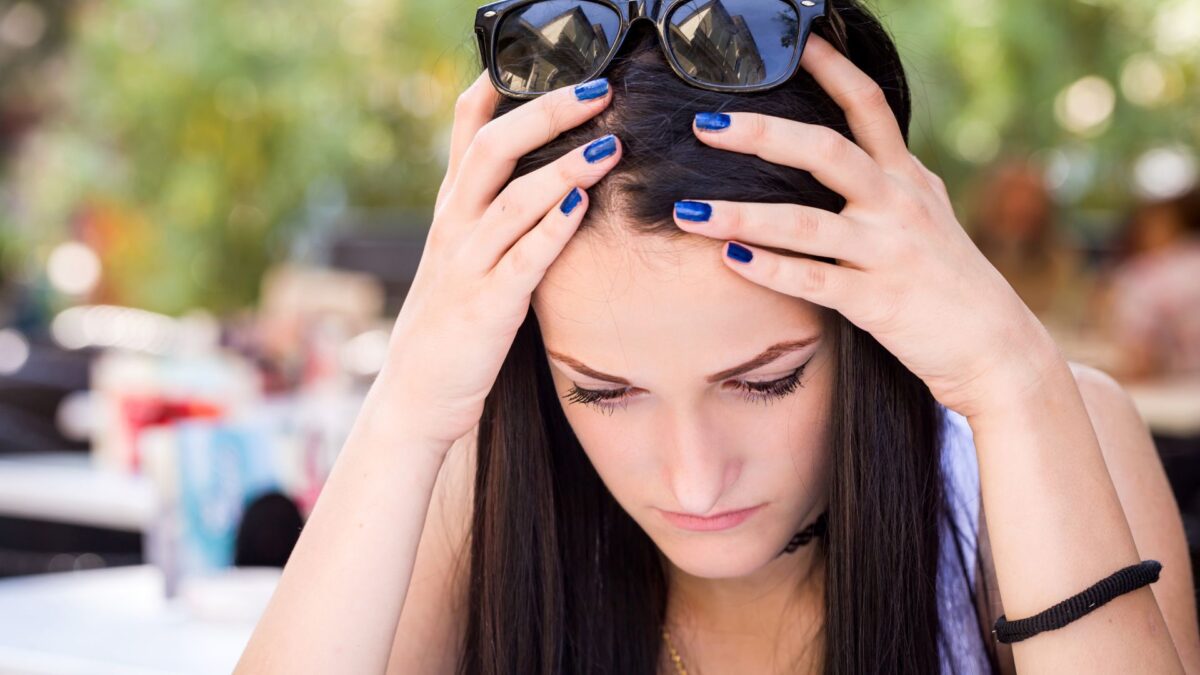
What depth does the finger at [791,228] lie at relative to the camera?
110 cm

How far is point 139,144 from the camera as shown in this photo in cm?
625

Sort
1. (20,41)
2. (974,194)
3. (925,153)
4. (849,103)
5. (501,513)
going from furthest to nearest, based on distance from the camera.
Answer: (20,41), (974,194), (925,153), (501,513), (849,103)

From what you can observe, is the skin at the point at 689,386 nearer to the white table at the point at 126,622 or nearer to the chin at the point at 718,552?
the chin at the point at 718,552

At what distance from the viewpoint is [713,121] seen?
112 cm

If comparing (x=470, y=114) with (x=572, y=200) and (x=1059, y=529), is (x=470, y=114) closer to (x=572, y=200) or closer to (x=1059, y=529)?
(x=572, y=200)

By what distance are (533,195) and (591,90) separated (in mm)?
121

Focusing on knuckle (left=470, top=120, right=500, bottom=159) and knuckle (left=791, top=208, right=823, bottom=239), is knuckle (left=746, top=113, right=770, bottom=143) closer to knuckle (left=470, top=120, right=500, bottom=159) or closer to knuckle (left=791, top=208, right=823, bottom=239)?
knuckle (left=791, top=208, right=823, bottom=239)

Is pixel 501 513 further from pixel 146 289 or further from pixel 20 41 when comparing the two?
pixel 20 41

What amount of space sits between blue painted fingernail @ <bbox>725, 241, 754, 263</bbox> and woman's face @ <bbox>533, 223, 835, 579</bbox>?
3 centimetres

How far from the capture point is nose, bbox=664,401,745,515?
3.91 ft

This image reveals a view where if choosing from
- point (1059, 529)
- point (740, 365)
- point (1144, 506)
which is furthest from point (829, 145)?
point (1144, 506)

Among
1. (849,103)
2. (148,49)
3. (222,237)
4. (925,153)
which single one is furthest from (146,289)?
(849,103)

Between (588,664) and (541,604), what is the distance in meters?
0.10

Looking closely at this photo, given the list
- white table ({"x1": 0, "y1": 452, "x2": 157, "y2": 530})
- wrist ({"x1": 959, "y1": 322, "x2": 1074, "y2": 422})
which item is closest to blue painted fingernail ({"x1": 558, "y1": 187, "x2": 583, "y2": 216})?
wrist ({"x1": 959, "y1": 322, "x2": 1074, "y2": 422})
